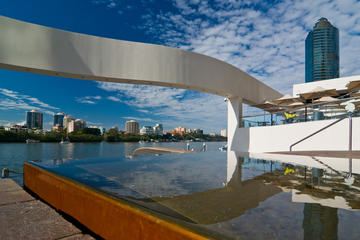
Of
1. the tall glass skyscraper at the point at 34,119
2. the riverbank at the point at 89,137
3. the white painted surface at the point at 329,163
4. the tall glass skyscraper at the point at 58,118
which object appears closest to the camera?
the white painted surface at the point at 329,163

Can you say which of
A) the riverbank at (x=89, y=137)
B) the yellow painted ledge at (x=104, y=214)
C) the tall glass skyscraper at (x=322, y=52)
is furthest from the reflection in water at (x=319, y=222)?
the tall glass skyscraper at (x=322, y=52)

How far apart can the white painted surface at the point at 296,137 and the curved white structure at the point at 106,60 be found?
2.65m

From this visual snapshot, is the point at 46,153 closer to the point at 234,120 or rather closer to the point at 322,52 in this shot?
the point at 234,120

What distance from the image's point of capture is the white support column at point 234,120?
11.4 metres

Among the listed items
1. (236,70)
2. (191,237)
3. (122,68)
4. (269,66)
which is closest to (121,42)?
(122,68)

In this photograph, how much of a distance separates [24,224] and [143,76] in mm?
7269

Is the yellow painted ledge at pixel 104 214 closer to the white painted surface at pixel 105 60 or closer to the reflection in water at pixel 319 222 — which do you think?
the reflection in water at pixel 319 222

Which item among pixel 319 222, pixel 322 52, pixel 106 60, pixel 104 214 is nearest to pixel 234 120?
pixel 106 60

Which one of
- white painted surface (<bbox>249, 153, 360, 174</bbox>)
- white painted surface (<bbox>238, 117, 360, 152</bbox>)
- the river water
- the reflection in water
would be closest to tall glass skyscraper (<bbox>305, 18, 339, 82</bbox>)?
the river water

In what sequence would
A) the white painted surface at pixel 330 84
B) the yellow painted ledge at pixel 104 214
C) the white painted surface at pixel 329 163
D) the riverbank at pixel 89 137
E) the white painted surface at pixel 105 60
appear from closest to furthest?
the yellow painted ledge at pixel 104 214 < the white painted surface at pixel 329 163 < the white painted surface at pixel 105 60 < the white painted surface at pixel 330 84 < the riverbank at pixel 89 137

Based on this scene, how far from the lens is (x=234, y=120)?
1162 centimetres

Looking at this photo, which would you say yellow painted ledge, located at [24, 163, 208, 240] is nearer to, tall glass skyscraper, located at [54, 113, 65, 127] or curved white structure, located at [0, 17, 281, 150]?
curved white structure, located at [0, 17, 281, 150]

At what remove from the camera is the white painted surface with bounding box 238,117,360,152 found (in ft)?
22.3

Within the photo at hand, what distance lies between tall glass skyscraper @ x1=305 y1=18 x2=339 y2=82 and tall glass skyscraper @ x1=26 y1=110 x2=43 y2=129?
99.8m
